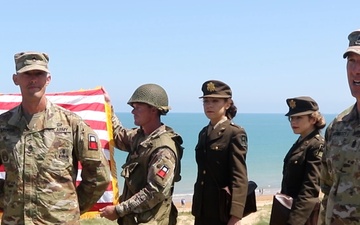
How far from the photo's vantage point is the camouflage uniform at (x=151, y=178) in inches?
171

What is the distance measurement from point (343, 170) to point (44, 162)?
1975 millimetres

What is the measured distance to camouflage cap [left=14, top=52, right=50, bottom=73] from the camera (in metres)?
3.97

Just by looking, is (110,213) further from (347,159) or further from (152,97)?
(347,159)

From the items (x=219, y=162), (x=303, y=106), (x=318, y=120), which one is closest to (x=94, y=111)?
(x=219, y=162)

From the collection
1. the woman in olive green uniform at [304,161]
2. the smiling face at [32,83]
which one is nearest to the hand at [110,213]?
the smiling face at [32,83]

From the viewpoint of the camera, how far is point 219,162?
4887mm

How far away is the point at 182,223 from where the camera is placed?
368 inches

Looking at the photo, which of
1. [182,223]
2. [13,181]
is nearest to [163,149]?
[13,181]

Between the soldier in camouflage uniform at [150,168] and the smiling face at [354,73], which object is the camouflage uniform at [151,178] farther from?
the smiling face at [354,73]

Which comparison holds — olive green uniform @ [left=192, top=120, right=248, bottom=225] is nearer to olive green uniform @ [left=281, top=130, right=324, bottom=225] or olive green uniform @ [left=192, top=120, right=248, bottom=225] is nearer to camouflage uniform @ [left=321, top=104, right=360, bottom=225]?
olive green uniform @ [left=281, top=130, right=324, bottom=225]

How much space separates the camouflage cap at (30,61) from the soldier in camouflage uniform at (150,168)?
84 centimetres

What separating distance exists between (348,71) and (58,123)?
6.55 ft

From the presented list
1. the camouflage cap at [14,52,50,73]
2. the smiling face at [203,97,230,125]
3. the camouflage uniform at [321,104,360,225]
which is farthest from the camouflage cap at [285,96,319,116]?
the camouflage cap at [14,52,50,73]

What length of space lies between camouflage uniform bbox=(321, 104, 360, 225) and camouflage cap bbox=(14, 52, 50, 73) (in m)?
1.99
